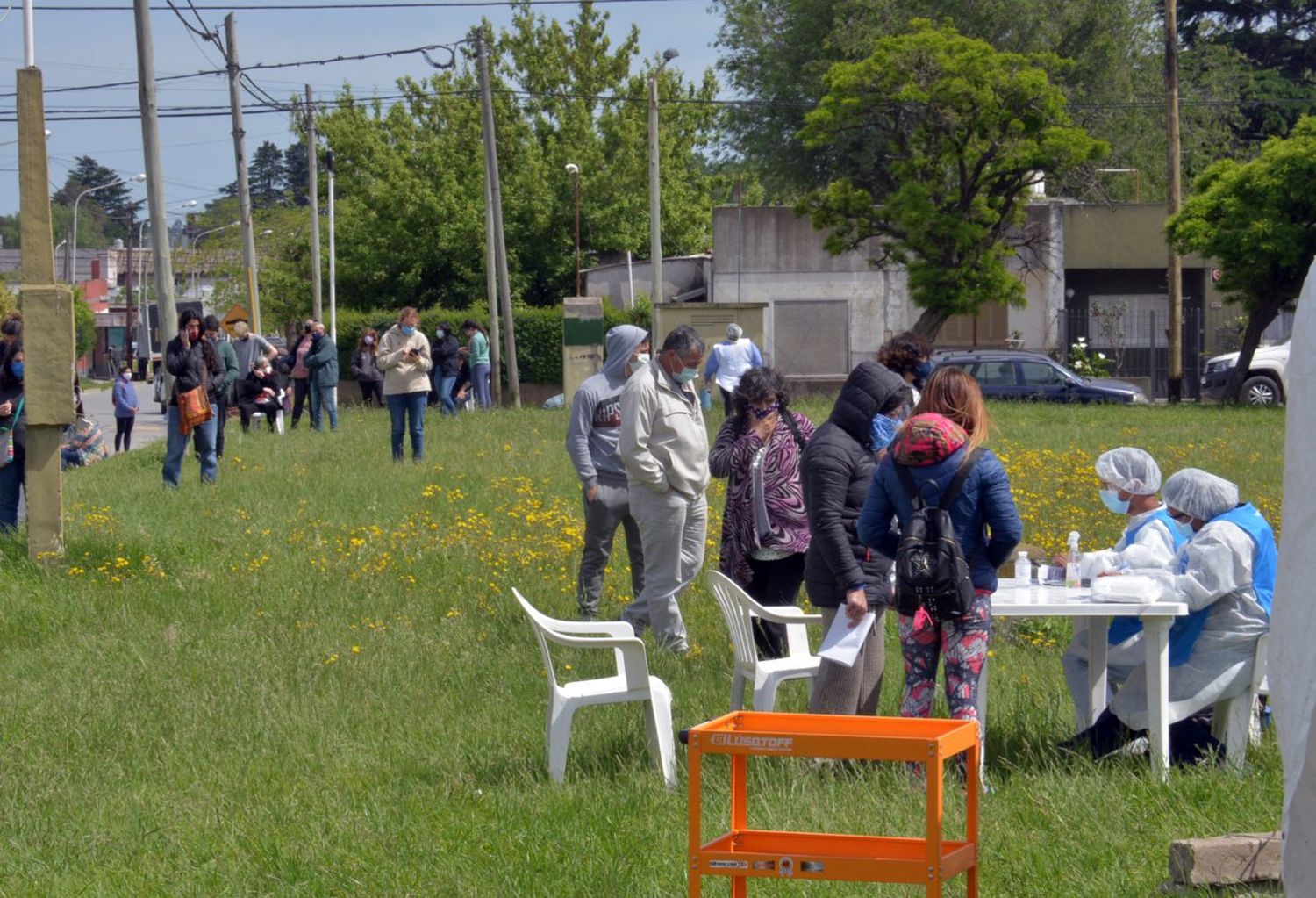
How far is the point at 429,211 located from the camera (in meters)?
52.5

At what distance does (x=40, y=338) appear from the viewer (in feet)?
38.5

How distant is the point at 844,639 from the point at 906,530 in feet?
2.62

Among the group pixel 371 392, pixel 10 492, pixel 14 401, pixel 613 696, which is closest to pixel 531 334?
pixel 371 392

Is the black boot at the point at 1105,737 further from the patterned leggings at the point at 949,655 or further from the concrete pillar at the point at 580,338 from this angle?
the concrete pillar at the point at 580,338

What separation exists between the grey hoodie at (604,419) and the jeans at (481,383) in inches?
812

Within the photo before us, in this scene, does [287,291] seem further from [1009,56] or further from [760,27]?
[1009,56]

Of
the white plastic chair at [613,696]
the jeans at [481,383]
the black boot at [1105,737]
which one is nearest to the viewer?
the white plastic chair at [613,696]

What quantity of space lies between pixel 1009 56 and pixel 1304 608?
33280 millimetres

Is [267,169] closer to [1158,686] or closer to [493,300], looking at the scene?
[493,300]

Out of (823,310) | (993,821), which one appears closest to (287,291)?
(823,310)

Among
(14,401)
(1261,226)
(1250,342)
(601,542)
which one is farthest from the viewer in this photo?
(1250,342)

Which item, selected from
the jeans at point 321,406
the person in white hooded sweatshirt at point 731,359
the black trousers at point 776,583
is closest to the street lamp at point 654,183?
the jeans at point 321,406

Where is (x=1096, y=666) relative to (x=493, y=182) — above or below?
below

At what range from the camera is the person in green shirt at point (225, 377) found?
60.3 feet
